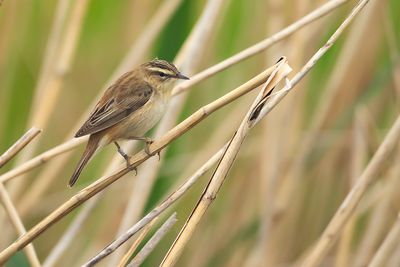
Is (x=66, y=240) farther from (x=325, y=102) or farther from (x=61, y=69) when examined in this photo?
(x=325, y=102)

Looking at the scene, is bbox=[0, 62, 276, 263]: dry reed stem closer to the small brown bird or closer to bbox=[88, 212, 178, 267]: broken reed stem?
bbox=[88, 212, 178, 267]: broken reed stem

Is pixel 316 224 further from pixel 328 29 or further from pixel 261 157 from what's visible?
pixel 328 29

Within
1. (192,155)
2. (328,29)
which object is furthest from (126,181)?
(328,29)

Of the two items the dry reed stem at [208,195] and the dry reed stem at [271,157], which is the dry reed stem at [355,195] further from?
the dry reed stem at [208,195]

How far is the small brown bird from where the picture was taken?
3.07m

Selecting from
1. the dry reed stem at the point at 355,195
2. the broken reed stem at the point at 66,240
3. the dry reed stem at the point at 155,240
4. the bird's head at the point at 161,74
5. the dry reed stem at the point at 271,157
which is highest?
the bird's head at the point at 161,74

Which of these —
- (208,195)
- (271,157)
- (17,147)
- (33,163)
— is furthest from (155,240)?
(271,157)

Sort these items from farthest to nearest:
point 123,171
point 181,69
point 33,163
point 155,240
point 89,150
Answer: point 181,69, point 89,150, point 33,163, point 123,171, point 155,240

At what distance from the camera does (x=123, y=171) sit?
8.07ft

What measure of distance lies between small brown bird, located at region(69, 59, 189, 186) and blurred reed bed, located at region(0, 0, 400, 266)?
0.27ft

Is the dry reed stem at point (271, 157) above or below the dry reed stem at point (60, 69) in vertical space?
below

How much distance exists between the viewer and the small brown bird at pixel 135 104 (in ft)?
10.1

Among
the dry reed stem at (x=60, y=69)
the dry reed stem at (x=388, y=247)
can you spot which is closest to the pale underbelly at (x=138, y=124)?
the dry reed stem at (x=60, y=69)

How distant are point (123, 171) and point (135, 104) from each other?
2.47ft
